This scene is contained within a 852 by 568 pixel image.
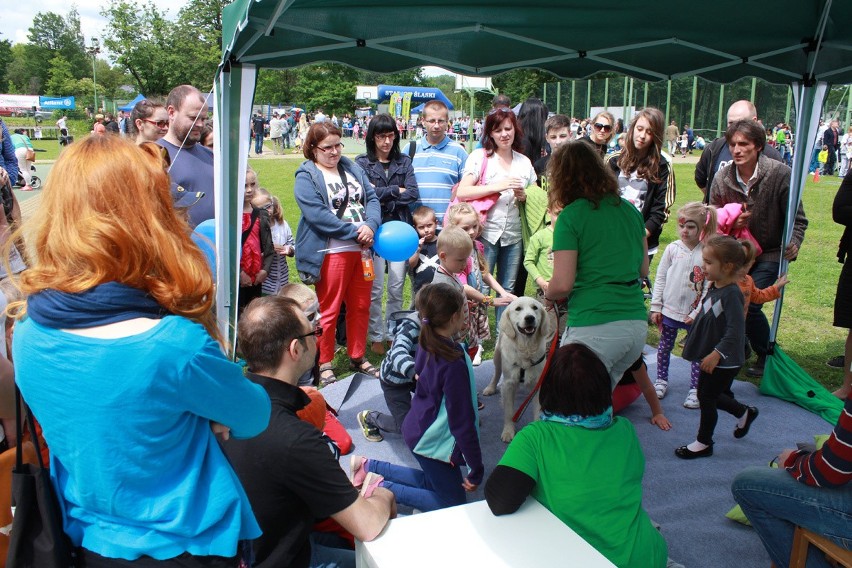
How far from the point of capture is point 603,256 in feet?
10.2

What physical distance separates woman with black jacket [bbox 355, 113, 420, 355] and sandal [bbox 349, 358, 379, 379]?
0.33 metres

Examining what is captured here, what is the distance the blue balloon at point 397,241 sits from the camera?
14.9 feet

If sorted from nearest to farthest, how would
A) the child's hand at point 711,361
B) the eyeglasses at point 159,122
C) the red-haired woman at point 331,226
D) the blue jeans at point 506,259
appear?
1. the child's hand at point 711,361
2. the eyeglasses at point 159,122
3. the red-haired woman at point 331,226
4. the blue jeans at point 506,259

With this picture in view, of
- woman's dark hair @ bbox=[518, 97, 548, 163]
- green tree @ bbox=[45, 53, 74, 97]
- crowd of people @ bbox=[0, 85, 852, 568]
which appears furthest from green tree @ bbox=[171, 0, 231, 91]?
crowd of people @ bbox=[0, 85, 852, 568]

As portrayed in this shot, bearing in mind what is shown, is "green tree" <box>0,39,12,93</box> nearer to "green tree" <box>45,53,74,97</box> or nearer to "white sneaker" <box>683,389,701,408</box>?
"green tree" <box>45,53,74,97</box>

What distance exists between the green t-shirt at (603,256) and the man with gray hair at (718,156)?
2586mm

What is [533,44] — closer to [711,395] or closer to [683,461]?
[711,395]

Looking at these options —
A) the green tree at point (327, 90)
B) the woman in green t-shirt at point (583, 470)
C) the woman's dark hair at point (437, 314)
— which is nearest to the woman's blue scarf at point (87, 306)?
the woman in green t-shirt at point (583, 470)

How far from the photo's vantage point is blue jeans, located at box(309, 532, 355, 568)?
249cm

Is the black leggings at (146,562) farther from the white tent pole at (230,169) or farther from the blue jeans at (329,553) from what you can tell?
the white tent pole at (230,169)

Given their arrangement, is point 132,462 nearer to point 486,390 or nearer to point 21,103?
point 486,390

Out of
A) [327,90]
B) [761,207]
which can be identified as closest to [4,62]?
[327,90]

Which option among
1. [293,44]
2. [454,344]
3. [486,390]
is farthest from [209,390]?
[486,390]

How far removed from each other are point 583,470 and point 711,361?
1.93m
